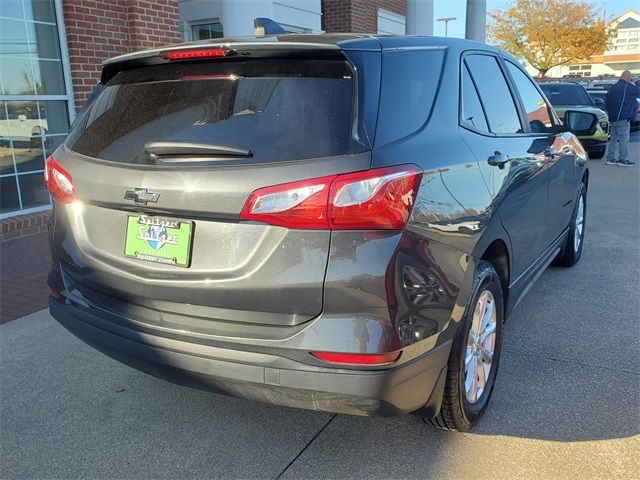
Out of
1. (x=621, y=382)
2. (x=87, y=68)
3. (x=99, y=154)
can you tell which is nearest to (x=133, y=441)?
(x=99, y=154)

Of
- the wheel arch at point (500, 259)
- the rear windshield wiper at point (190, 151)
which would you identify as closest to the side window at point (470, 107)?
the wheel arch at point (500, 259)

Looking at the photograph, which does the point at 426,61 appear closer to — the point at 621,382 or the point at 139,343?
the point at 139,343

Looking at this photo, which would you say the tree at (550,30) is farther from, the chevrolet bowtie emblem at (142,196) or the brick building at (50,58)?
the chevrolet bowtie emblem at (142,196)

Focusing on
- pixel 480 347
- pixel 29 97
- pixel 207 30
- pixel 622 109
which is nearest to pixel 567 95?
pixel 622 109

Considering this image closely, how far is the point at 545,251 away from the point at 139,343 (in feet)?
9.50

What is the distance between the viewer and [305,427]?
291 cm

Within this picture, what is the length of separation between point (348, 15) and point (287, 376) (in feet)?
36.7

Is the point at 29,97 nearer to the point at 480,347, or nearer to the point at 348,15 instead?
the point at 480,347

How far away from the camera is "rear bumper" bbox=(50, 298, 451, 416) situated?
2131mm

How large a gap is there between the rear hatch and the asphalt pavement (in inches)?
29.1

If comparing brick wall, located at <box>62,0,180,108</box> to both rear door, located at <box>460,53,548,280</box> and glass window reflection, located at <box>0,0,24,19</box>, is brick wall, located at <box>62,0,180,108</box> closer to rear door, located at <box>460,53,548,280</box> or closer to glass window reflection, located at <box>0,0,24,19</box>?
glass window reflection, located at <box>0,0,24,19</box>

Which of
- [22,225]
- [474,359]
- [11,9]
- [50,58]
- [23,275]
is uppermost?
[11,9]

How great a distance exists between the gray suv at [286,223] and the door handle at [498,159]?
0.06 meters

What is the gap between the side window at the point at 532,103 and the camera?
3981 millimetres
